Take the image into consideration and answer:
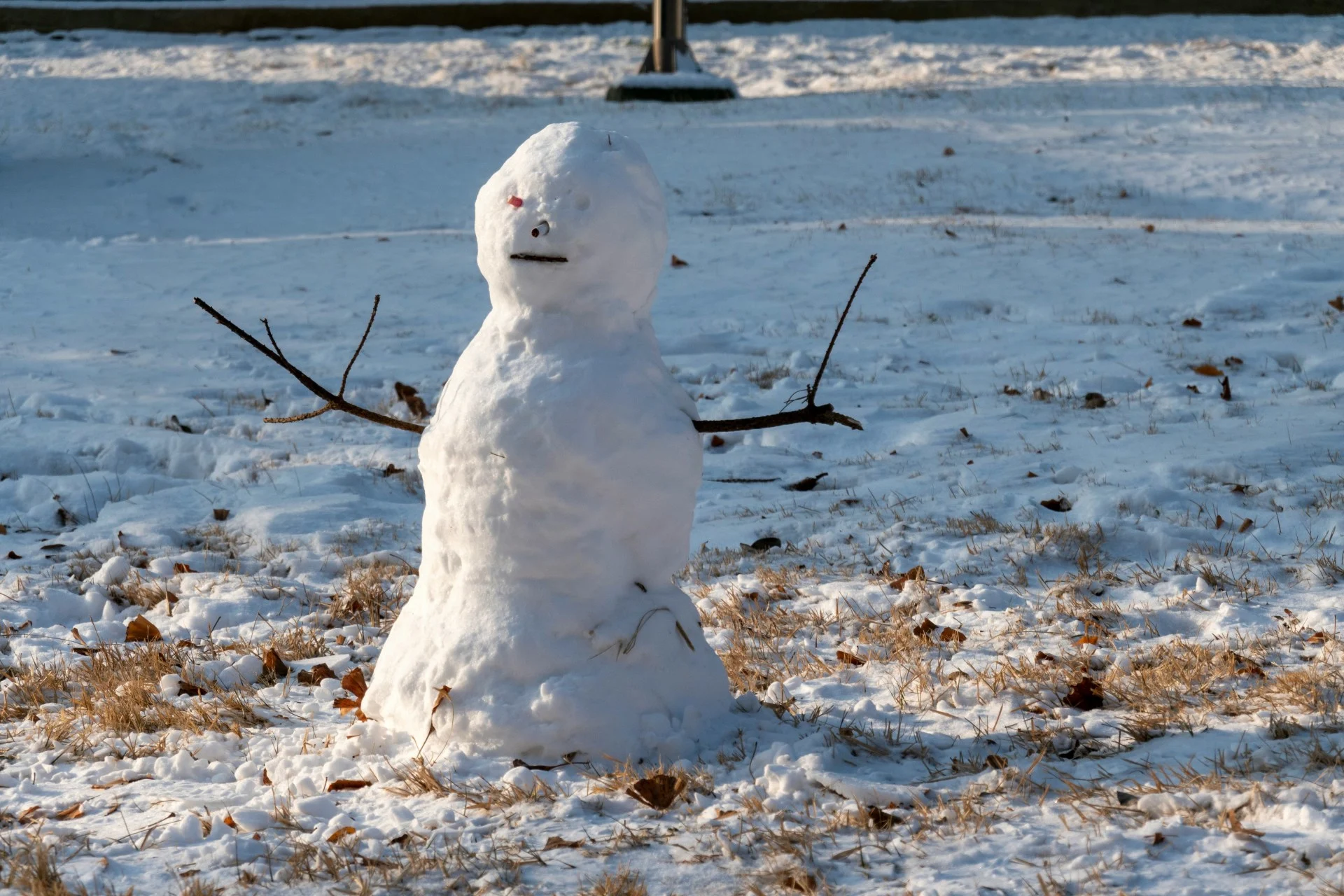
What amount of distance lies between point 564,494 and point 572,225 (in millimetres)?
653

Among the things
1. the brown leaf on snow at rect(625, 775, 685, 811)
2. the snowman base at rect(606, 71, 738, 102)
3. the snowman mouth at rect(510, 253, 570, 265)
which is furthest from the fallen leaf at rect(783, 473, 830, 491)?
the snowman base at rect(606, 71, 738, 102)

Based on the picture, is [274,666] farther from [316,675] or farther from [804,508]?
[804,508]

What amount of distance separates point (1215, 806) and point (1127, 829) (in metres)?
0.22

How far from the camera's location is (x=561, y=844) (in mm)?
2738

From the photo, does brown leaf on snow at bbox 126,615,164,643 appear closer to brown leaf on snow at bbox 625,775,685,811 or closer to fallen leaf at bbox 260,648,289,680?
fallen leaf at bbox 260,648,289,680

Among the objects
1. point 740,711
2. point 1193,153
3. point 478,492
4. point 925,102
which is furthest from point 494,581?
point 925,102

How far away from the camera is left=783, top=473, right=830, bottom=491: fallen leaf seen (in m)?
6.25

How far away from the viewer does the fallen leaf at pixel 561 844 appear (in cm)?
273

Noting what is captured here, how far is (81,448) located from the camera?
6.72 metres

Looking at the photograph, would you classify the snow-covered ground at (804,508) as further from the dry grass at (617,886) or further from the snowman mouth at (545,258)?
the snowman mouth at (545,258)

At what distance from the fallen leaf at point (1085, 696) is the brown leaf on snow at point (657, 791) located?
1.21 meters

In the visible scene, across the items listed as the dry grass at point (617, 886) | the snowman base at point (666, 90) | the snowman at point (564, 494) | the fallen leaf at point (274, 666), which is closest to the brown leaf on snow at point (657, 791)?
the snowman at point (564, 494)

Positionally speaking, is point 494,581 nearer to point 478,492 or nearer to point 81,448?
Result: point 478,492

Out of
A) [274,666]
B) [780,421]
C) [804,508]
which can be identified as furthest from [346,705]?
[804,508]
